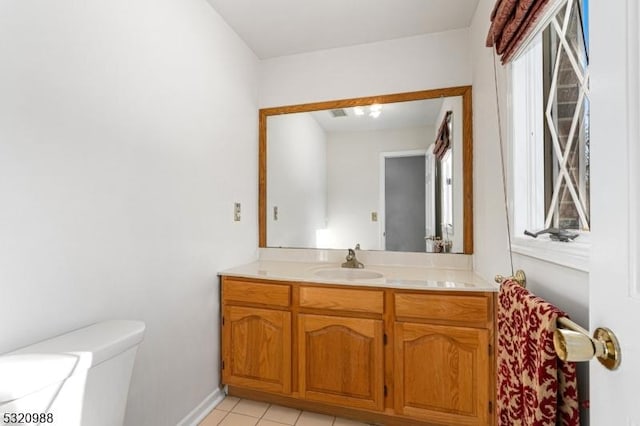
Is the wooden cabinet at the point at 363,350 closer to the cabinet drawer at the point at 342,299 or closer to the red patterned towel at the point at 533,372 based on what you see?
the cabinet drawer at the point at 342,299

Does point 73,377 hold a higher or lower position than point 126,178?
lower

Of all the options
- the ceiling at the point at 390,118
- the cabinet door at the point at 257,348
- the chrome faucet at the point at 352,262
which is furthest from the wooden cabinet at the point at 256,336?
the ceiling at the point at 390,118

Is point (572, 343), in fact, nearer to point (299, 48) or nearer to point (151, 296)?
point (151, 296)

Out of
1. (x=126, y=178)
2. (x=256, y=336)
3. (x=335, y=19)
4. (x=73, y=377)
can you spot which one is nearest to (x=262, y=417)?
(x=256, y=336)

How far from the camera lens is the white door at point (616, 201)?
16.1 inches

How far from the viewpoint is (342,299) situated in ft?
5.48

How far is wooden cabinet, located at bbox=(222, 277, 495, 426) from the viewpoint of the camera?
1.50m

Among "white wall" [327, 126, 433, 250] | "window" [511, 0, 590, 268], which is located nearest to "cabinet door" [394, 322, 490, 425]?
"window" [511, 0, 590, 268]

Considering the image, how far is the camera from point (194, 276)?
5.49 ft

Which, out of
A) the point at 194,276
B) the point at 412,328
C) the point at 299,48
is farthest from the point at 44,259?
the point at 299,48

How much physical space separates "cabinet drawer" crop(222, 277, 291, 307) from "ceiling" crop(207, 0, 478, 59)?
1.66 meters

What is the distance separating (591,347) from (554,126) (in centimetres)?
94

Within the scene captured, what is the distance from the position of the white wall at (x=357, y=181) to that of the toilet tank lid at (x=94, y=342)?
4.78ft

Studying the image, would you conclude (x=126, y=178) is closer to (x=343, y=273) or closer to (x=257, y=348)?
(x=257, y=348)
